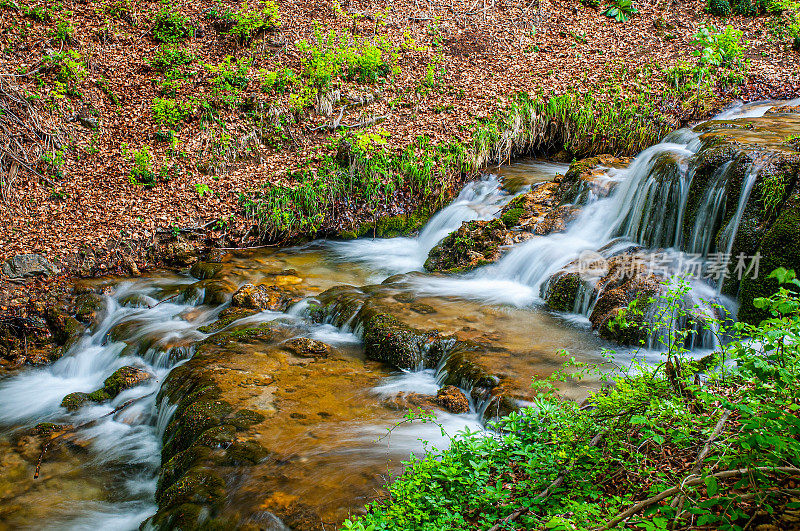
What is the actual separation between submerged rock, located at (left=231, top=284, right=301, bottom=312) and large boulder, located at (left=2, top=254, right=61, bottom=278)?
322 centimetres

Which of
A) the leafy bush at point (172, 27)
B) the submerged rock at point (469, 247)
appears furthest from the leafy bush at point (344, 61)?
the submerged rock at point (469, 247)

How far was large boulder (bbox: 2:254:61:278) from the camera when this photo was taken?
7.88 m

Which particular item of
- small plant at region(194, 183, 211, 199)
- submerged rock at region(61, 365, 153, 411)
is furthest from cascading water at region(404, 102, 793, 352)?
small plant at region(194, 183, 211, 199)

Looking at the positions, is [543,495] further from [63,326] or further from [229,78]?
[229,78]

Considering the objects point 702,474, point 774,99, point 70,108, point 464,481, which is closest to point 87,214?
point 70,108

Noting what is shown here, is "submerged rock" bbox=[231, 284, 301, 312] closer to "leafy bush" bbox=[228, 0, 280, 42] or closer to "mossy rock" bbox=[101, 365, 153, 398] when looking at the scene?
"mossy rock" bbox=[101, 365, 153, 398]

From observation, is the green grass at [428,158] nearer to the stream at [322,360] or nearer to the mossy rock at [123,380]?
the stream at [322,360]

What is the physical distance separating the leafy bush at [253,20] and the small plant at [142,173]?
455 cm

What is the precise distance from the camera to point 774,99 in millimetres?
10711

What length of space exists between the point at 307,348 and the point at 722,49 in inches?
450

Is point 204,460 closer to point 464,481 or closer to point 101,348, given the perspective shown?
point 464,481

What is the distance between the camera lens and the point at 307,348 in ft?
20.0

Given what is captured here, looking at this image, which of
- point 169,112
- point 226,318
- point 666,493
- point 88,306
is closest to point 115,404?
point 226,318

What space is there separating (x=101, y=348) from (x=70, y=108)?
5.68 metres
